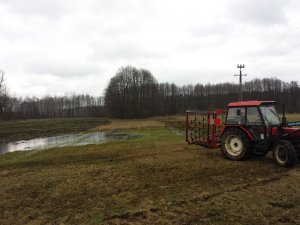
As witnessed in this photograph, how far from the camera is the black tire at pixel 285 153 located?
8297mm

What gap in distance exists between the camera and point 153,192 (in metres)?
6.61

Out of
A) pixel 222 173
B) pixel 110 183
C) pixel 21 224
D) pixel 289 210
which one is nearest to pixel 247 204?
pixel 289 210

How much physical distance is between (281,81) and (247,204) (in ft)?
402

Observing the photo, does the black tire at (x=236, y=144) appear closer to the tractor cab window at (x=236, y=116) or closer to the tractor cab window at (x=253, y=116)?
the tractor cab window at (x=236, y=116)

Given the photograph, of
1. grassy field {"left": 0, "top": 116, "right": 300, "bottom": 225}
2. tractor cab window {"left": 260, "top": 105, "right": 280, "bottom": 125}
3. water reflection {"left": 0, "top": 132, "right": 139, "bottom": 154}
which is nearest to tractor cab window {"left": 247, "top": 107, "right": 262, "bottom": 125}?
tractor cab window {"left": 260, "top": 105, "right": 280, "bottom": 125}

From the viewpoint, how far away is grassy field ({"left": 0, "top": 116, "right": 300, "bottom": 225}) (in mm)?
5203

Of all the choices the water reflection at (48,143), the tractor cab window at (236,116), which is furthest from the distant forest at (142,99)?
the tractor cab window at (236,116)

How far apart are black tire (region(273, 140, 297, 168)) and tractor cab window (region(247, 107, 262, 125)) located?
1022mm

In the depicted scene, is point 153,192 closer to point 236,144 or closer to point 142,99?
point 236,144

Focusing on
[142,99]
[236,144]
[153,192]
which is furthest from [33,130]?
[142,99]

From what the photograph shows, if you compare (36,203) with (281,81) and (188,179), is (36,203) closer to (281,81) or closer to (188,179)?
(188,179)

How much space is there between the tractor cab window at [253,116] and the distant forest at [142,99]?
67.3 meters

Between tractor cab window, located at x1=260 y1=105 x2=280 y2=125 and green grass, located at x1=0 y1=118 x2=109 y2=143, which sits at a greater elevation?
tractor cab window, located at x1=260 y1=105 x2=280 y2=125

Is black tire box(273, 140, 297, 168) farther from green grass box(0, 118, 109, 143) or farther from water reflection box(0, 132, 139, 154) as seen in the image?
green grass box(0, 118, 109, 143)
